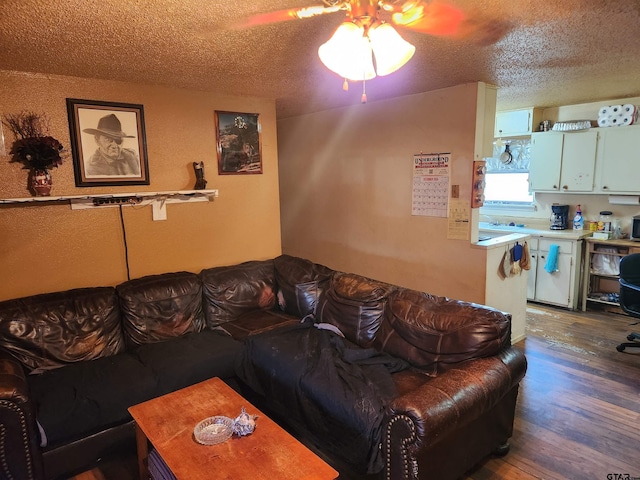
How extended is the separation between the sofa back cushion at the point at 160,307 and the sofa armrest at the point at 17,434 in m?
0.90

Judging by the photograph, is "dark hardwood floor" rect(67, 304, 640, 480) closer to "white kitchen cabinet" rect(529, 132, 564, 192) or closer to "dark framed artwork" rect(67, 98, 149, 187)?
"white kitchen cabinet" rect(529, 132, 564, 192)

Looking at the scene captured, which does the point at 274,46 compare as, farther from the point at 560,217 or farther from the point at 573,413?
the point at 560,217

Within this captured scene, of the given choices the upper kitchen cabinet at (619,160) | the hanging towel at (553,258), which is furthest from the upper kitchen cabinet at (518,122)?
the hanging towel at (553,258)

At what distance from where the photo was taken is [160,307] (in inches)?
115

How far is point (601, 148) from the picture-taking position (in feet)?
14.3

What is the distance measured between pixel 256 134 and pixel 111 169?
4.38 feet

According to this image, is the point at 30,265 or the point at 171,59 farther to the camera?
the point at 30,265

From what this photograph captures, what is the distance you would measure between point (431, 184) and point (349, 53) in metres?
2.40

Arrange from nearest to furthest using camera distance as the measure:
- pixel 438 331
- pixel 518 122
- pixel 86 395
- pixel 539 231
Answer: pixel 86 395, pixel 438 331, pixel 539 231, pixel 518 122

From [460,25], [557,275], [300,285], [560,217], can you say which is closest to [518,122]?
[560,217]

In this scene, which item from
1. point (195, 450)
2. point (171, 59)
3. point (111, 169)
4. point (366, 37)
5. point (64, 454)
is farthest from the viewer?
point (111, 169)

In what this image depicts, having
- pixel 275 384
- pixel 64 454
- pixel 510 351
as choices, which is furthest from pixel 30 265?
pixel 510 351

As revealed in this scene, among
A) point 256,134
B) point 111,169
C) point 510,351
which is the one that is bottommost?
point 510,351

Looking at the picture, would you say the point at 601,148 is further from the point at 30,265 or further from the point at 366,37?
the point at 30,265
